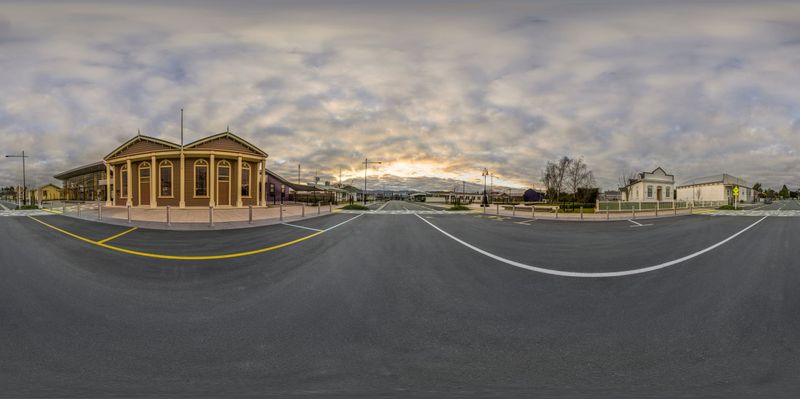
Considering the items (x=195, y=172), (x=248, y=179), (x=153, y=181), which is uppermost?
(x=195, y=172)

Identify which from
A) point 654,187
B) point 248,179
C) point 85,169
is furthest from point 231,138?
point 654,187

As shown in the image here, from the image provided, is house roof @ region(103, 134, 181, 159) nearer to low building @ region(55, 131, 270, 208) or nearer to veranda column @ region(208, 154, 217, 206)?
low building @ region(55, 131, 270, 208)

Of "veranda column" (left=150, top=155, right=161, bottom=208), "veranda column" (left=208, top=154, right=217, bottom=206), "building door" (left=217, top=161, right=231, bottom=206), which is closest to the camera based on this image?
"veranda column" (left=208, top=154, right=217, bottom=206)

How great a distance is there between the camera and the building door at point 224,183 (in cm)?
3406

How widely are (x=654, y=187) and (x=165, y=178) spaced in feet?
237

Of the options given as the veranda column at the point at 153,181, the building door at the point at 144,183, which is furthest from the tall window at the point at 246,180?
the building door at the point at 144,183

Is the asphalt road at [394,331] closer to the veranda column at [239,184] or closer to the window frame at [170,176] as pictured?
the veranda column at [239,184]

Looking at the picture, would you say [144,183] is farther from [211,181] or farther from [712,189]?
[712,189]

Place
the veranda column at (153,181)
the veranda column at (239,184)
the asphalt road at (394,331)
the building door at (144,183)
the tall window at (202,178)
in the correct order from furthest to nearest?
the building door at (144,183) → the veranda column at (239,184) → the veranda column at (153,181) → the tall window at (202,178) → the asphalt road at (394,331)

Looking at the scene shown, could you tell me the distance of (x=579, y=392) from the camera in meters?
3.07

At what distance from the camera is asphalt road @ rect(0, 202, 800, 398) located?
3141 mm

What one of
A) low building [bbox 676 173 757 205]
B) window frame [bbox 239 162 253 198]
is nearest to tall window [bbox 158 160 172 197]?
window frame [bbox 239 162 253 198]

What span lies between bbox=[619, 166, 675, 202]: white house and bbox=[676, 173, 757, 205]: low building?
5.98m

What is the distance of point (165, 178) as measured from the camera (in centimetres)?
3397
